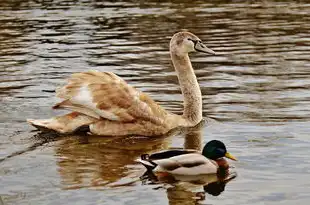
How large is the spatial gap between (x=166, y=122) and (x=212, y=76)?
220 inches

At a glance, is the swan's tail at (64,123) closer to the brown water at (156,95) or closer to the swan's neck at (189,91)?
the brown water at (156,95)

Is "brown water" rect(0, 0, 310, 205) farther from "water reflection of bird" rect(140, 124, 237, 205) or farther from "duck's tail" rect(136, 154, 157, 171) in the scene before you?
"duck's tail" rect(136, 154, 157, 171)

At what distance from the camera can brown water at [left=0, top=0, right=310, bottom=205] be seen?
33.6 feet

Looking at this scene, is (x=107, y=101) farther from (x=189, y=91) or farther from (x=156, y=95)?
(x=156, y=95)

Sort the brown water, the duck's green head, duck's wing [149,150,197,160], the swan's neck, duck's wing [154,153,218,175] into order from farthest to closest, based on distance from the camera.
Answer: the swan's neck, the duck's green head, duck's wing [149,150,197,160], duck's wing [154,153,218,175], the brown water

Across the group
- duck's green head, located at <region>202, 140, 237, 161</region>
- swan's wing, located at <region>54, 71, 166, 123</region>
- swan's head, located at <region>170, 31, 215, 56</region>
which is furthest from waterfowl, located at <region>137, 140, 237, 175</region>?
swan's head, located at <region>170, 31, 215, 56</region>

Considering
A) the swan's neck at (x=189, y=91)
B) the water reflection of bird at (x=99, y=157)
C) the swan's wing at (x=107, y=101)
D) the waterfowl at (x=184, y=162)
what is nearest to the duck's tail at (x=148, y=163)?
the waterfowl at (x=184, y=162)

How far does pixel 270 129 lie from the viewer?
13.4 m

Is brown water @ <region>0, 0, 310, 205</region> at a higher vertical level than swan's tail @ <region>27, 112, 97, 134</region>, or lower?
lower

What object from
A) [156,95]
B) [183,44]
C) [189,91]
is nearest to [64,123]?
[189,91]

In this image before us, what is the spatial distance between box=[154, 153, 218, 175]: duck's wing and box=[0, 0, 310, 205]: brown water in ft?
1.02

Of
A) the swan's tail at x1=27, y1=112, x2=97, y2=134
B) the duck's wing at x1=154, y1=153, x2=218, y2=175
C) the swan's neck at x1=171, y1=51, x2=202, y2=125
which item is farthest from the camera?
the swan's neck at x1=171, y1=51, x2=202, y2=125

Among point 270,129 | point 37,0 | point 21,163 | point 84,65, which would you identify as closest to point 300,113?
point 270,129

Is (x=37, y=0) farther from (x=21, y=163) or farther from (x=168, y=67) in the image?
(x=21, y=163)
